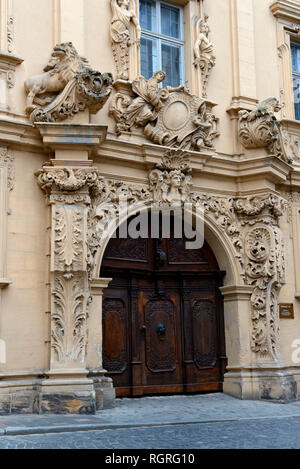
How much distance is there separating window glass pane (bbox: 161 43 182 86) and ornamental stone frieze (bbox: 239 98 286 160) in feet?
4.48

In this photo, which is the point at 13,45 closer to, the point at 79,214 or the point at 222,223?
the point at 79,214

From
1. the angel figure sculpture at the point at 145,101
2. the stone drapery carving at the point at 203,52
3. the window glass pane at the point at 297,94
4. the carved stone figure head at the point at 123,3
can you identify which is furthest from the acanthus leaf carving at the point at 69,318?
the window glass pane at the point at 297,94

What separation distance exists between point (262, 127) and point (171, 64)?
206cm

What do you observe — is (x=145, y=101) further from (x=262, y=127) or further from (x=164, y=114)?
(x=262, y=127)

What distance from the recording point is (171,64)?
12.1 metres

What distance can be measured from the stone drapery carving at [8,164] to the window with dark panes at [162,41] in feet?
10.7

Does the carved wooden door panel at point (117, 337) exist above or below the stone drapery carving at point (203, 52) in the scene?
below

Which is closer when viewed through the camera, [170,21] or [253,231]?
[253,231]

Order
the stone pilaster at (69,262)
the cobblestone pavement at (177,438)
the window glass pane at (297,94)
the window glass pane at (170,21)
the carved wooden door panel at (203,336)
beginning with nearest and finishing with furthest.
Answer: the cobblestone pavement at (177,438), the stone pilaster at (69,262), the carved wooden door panel at (203,336), the window glass pane at (170,21), the window glass pane at (297,94)

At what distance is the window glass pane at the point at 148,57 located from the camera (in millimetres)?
11758

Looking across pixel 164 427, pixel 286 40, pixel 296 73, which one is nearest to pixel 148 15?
pixel 286 40

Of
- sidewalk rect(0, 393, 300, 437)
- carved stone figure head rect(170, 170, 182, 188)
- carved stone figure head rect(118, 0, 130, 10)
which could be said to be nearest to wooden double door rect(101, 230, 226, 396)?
sidewalk rect(0, 393, 300, 437)

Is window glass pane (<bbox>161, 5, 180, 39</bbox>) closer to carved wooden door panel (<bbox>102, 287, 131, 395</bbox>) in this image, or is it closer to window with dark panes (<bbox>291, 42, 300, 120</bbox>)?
window with dark panes (<bbox>291, 42, 300, 120</bbox>)

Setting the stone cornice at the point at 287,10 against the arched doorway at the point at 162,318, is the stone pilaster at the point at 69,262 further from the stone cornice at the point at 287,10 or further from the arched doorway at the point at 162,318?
the stone cornice at the point at 287,10
